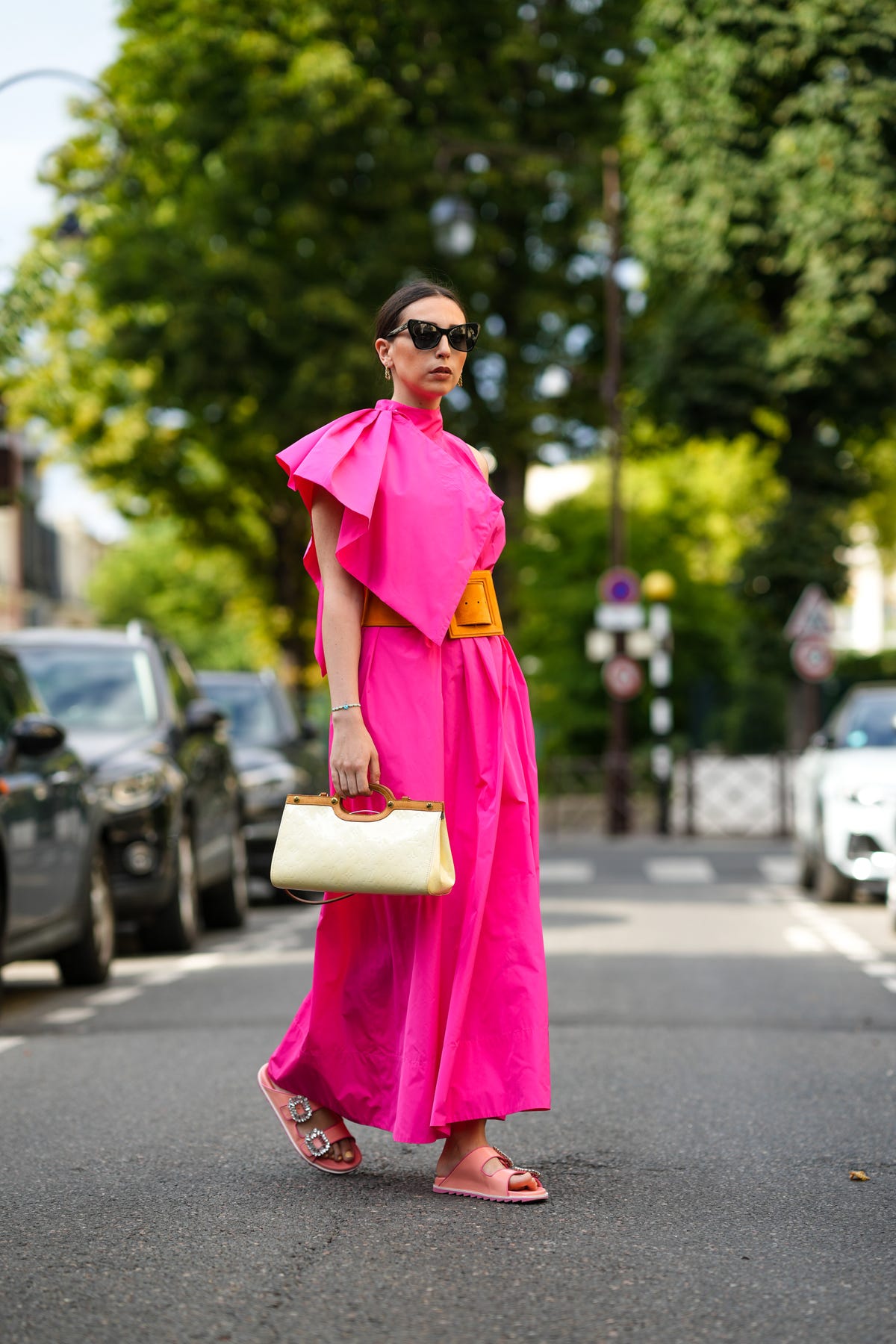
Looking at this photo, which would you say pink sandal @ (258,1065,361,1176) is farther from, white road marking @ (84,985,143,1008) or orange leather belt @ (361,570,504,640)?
white road marking @ (84,985,143,1008)

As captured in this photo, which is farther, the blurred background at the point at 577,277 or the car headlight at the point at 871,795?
the blurred background at the point at 577,277

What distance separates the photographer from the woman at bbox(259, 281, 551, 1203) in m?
5.10

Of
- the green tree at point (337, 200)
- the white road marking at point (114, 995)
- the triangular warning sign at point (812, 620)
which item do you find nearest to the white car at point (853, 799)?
the white road marking at point (114, 995)

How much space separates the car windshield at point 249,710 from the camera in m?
→ 18.0

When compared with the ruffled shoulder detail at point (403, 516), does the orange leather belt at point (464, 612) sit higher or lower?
lower

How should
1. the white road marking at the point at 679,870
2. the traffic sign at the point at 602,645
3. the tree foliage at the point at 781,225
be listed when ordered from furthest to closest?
the traffic sign at the point at 602,645 < the tree foliage at the point at 781,225 < the white road marking at the point at 679,870

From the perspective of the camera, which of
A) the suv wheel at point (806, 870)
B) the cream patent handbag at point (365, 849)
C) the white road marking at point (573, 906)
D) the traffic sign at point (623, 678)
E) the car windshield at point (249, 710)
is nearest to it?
the cream patent handbag at point (365, 849)

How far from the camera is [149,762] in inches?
484

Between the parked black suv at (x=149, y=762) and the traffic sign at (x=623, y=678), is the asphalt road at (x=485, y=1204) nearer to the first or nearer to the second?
the parked black suv at (x=149, y=762)

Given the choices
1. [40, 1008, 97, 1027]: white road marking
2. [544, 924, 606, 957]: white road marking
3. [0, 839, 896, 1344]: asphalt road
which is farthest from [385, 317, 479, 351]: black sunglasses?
[544, 924, 606, 957]: white road marking

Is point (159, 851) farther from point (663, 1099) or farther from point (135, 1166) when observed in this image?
point (135, 1166)

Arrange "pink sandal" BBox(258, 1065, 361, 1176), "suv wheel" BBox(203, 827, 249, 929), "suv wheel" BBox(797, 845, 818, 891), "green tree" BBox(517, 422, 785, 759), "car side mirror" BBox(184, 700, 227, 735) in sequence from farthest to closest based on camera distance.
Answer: "green tree" BBox(517, 422, 785, 759)
"suv wheel" BBox(797, 845, 818, 891)
"suv wheel" BBox(203, 827, 249, 929)
"car side mirror" BBox(184, 700, 227, 735)
"pink sandal" BBox(258, 1065, 361, 1176)

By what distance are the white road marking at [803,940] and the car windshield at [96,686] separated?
395 cm

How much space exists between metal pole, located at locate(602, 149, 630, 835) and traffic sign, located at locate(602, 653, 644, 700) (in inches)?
16.3
